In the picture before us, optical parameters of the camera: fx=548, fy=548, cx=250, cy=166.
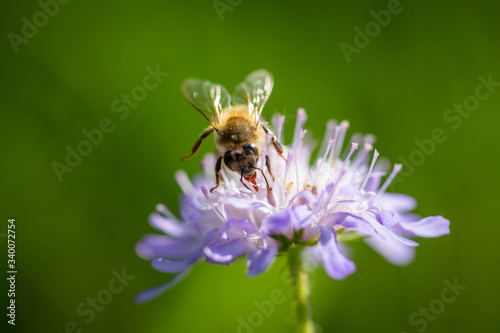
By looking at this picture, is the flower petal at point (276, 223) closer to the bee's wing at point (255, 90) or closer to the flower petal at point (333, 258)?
the flower petal at point (333, 258)

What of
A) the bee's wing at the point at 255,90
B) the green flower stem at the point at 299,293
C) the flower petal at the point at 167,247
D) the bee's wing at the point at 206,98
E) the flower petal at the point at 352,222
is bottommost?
the green flower stem at the point at 299,293

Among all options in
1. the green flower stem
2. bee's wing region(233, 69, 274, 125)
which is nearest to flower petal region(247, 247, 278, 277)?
the green flower stem

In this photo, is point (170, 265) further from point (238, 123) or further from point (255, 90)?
point (255, 90)

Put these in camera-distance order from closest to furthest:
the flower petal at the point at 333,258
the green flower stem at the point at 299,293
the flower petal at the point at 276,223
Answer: the flower petal at the point at 333,258 → the flower petal at the point at 276,223 → the green flower stem at the point at 299,293

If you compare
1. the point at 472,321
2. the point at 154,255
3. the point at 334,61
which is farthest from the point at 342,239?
the point at 334,61

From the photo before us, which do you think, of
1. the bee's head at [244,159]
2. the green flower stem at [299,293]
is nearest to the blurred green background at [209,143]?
the green flower stem at [299,293]

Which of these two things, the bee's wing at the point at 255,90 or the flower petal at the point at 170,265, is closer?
the flower petal at the point at 170,265

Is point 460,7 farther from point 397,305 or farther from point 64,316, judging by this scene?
point 64,316

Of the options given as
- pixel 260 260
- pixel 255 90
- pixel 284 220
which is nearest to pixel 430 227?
pixel 284 220
